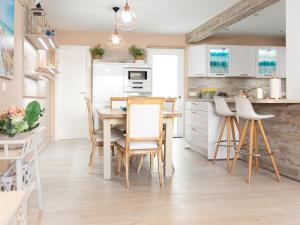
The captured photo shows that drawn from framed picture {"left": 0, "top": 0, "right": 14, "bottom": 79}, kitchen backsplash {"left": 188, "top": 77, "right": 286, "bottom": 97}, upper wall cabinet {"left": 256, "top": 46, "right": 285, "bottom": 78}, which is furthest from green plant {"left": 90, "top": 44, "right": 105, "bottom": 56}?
framed picture {"left": 0, "top": 0, "right": 14, "bottom": 79}

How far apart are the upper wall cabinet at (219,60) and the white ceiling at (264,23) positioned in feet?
1.37

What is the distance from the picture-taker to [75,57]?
7.43 metres

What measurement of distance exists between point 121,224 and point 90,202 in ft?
1.96

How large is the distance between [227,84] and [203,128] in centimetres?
323

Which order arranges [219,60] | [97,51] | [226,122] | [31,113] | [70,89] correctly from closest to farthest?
[31,113]
[226,122]
[97,51]
[70,89]
[219,60]

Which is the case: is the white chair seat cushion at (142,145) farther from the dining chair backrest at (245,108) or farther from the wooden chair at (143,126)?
the dining chair backrest at (245,108)

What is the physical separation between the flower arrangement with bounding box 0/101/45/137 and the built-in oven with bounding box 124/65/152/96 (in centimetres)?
481

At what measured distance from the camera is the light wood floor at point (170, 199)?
250cm

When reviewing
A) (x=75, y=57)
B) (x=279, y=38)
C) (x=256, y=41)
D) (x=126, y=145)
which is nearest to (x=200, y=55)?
(x=256, y=41)

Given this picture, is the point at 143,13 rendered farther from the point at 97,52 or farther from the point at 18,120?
the point at 18,120

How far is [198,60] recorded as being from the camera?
768 cm

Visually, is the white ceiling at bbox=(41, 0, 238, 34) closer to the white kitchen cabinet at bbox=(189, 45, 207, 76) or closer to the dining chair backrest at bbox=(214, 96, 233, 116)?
the white kitchen cabinet at bbox=(189, 45, 207, 76)

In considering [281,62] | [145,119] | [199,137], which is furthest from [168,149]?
[281,62]

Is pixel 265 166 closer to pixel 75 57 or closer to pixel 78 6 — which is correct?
pixel 78 6
